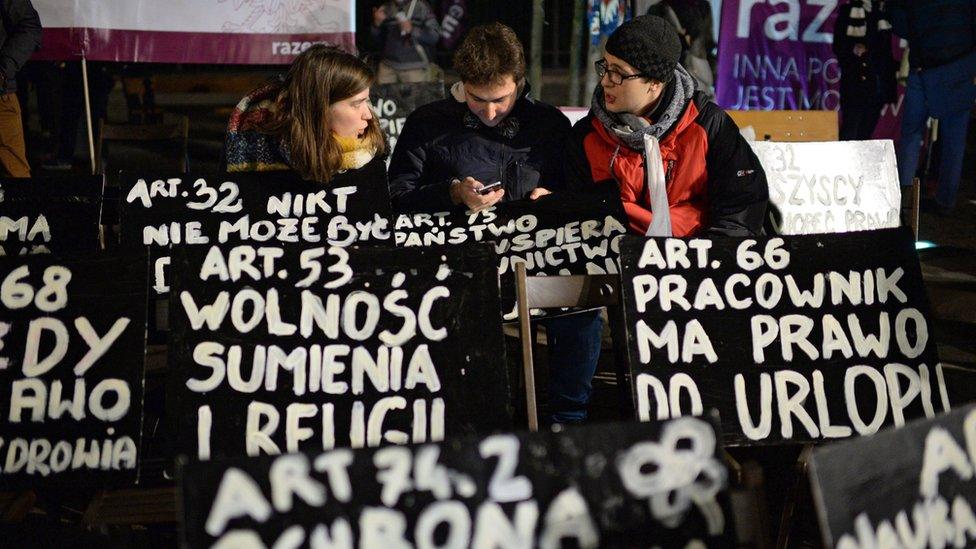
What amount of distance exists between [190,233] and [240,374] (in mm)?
1244

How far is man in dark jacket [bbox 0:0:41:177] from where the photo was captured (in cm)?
666

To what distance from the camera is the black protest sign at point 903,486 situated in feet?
6.30

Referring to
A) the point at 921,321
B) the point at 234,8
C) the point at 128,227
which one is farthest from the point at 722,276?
the point at 234,8

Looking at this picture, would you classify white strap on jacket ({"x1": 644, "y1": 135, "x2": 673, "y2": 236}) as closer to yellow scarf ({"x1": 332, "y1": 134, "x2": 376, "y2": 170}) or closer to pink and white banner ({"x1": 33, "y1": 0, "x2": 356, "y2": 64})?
yellow scarf ({"x1": 332, "y1": 134, "x2": 376, "y2": 170})

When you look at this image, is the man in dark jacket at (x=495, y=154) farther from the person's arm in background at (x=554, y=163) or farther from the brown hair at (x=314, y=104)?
the brown hair at (x=314, y=104)

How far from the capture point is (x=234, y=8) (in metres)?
7.20

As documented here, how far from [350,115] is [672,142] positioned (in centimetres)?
122

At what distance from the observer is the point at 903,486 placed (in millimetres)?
2021

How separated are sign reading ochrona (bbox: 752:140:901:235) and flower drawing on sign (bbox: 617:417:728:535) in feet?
11.2

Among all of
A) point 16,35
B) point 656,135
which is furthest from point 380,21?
point 656,135

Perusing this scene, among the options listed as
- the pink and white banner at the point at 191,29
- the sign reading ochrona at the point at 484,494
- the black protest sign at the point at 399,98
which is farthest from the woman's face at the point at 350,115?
the pink and white banner at the point at 191,29

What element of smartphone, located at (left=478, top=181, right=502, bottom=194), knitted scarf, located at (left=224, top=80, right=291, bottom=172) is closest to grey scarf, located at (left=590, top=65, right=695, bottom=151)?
smartphone, located at (left=478, top=181, right=502, bottom=194)

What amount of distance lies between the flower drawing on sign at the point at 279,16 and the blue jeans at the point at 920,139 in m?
4.97

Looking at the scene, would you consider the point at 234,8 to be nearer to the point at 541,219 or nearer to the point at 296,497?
the point at 541,219
